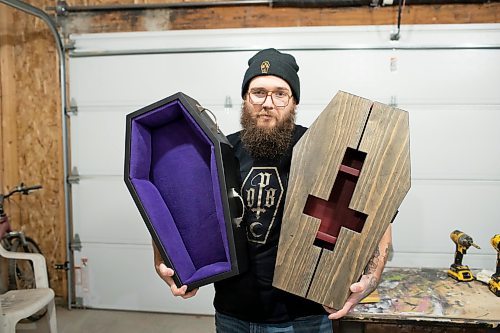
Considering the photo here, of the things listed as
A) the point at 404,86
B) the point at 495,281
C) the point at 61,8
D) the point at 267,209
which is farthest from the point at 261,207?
the point at 61,8

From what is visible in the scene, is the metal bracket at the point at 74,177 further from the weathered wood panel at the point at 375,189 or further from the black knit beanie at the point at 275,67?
the weathered wood panel at the point at 375,189

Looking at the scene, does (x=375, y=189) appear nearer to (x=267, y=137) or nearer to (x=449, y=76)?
(x=267, y=137)

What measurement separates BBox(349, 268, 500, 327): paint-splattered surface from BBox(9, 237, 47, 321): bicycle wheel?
255cm

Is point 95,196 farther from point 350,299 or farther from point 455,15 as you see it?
point 455,15

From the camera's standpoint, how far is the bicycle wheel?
300 cm

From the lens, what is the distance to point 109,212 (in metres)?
3.12

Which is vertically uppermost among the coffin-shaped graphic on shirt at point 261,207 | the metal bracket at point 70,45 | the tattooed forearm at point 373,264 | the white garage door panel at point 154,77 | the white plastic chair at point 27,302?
the metal bracket at point 70,45

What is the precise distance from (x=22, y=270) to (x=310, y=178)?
10.2 ft

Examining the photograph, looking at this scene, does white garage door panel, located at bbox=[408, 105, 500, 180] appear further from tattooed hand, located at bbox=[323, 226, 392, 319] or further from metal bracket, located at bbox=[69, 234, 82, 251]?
metal bracket, located at bbox=[69, 234, 82, 251]

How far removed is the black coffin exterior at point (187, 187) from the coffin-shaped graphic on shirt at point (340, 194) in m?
0.17

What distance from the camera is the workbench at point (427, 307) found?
1.70 m

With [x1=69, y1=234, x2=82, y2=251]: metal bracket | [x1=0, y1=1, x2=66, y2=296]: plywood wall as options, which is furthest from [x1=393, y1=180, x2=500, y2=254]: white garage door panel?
[x1=0, y1=1, x2=66, y2=296]: plywood wall

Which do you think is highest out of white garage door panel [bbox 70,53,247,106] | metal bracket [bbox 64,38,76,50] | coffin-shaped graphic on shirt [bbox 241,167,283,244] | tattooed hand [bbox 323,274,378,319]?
metal bracket [bbox 64,38,76,50]

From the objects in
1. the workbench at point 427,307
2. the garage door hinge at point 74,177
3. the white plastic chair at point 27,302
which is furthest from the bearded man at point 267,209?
the garage door hinge at point 74,177
